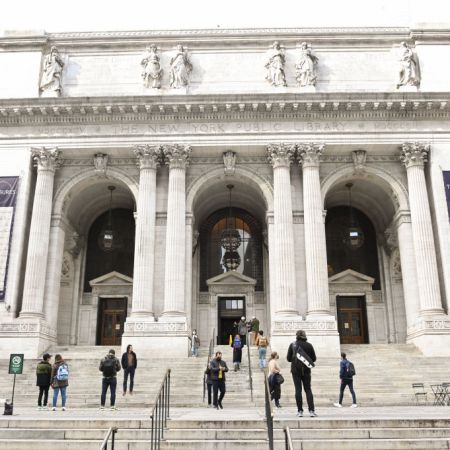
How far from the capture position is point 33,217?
27891 mm

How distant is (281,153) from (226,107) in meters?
3.66

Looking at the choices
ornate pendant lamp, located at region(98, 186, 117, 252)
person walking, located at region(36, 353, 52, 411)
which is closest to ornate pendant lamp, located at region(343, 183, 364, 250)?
ornate pendant lamp, located at region(98, 186, 117, 252)

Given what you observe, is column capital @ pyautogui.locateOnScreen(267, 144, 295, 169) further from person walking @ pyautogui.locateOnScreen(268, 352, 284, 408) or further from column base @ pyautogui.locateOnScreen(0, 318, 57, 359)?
person walking @ pyautogui.locateOnScreen(268, 352, 284, 408)

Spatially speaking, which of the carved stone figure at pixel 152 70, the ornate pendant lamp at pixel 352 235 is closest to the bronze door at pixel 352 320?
Result: the ornate pendant lamp at pixel 352 235

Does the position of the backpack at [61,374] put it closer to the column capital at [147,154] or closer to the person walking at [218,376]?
the person walking at [218,376]

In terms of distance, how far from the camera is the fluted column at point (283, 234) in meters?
26.4

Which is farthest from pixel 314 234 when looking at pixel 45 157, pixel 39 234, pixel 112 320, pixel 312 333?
pixel 45 157

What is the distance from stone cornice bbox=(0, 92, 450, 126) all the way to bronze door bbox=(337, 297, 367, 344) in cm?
1086

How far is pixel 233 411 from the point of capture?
50.3 ft

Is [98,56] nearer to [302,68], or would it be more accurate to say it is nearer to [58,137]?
[58,137]

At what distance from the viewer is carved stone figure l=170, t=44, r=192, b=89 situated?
2984cm

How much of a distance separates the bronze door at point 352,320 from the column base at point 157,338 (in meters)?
10.9

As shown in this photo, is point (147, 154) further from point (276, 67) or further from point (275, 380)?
point (275, 380)

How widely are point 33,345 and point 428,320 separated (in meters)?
18.2
